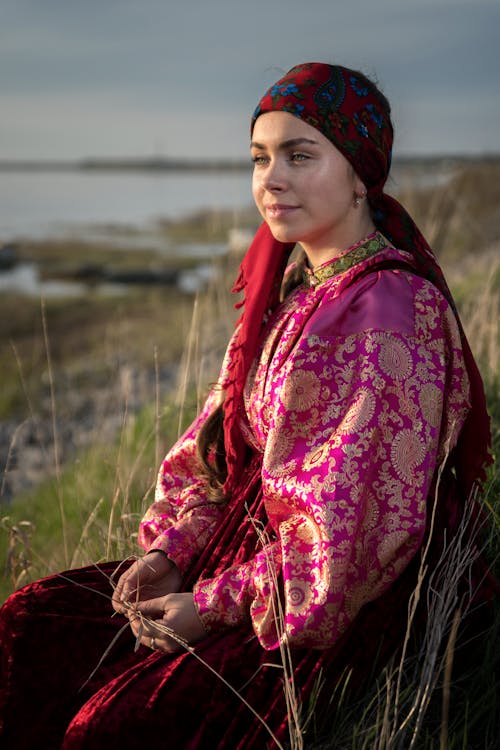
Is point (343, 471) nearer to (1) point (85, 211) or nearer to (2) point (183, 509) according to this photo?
(2) point (183, 509)

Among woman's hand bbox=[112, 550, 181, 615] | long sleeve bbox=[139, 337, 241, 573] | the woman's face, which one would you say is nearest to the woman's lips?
the woman's face

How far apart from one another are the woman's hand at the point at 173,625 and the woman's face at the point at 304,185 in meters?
0.84

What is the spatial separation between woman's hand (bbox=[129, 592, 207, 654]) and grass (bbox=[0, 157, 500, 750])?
0.31 metres

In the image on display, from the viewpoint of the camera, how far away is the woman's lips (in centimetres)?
170

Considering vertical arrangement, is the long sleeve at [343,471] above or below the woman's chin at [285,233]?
below

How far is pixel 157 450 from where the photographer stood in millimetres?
2717

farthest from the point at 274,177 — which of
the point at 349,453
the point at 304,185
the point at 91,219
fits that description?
the point at 91,219

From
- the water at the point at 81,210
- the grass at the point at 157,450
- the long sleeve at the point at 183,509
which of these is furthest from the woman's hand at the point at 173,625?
Result: the water at the point at 81,210

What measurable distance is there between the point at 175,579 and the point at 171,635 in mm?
299

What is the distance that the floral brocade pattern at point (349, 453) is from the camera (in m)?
1.50

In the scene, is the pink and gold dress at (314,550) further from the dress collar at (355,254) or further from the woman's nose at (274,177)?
the woman's nose at (274,177)

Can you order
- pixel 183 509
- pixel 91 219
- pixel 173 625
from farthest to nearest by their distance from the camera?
pixel 91 219
pixel 183 509
pixel 173 625

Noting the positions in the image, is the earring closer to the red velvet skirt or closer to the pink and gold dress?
the pink and gold dress

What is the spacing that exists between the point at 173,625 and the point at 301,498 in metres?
0.40
